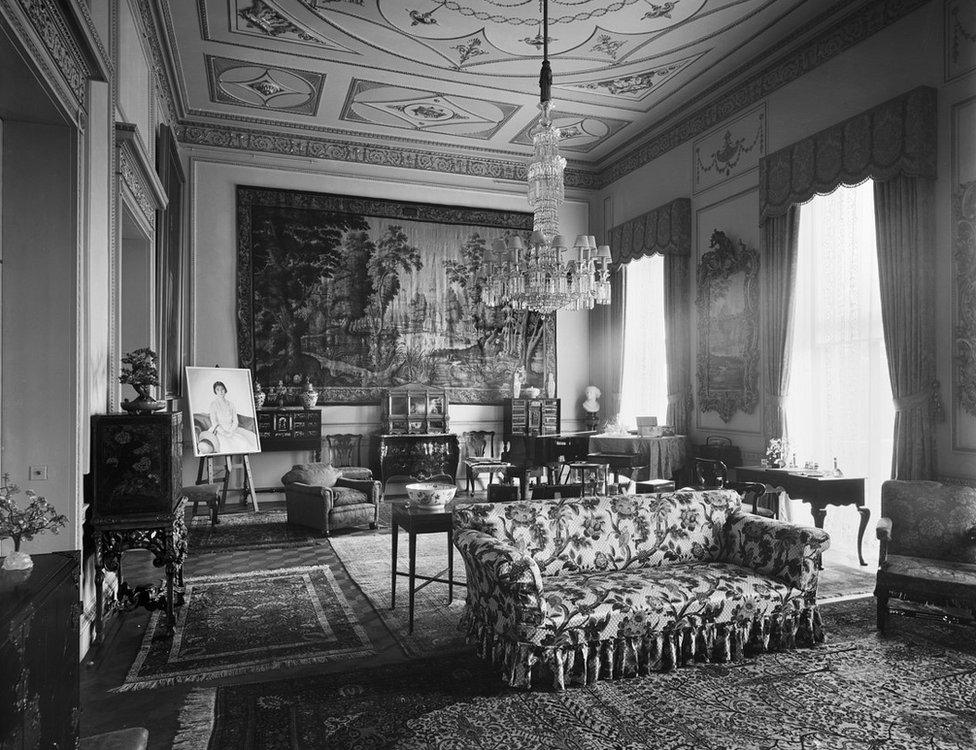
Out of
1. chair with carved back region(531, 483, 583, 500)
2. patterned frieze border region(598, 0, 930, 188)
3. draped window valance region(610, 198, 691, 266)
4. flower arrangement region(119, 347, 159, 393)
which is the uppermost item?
patterned frieze border region(598, 0, 930, 188)

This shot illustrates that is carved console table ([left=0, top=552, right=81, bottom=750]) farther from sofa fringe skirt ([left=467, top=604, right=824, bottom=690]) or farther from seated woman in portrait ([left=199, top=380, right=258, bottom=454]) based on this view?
seated woman in portrait ([left=199, top=380, right=258, bottom=454])

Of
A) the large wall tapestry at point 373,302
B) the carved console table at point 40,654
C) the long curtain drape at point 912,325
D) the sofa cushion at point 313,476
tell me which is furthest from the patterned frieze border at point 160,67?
the long curtain drape at point 912,325

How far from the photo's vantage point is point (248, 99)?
8586mm

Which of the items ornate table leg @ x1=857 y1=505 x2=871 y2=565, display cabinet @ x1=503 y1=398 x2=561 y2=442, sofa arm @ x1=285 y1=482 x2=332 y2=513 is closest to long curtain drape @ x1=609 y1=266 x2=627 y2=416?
display cabinet @ x1=503 y1=398 x2=561 y2=442

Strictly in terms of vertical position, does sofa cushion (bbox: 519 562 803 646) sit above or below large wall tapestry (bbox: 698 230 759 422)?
below

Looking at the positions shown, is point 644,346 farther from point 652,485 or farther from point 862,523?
point 862,523

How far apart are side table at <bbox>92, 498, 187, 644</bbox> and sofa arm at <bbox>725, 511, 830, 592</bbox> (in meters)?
3.54

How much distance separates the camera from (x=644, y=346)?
32.2ft

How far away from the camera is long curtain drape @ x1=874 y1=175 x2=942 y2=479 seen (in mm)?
5418

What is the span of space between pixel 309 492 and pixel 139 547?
120 inches

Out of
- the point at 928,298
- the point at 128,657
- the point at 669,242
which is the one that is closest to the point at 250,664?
the point at 128,657

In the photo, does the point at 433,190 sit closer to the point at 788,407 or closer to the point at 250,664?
the point at 788,407

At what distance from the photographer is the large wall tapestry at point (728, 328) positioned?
7.50 meters

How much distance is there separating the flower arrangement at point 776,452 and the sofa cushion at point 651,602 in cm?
272
